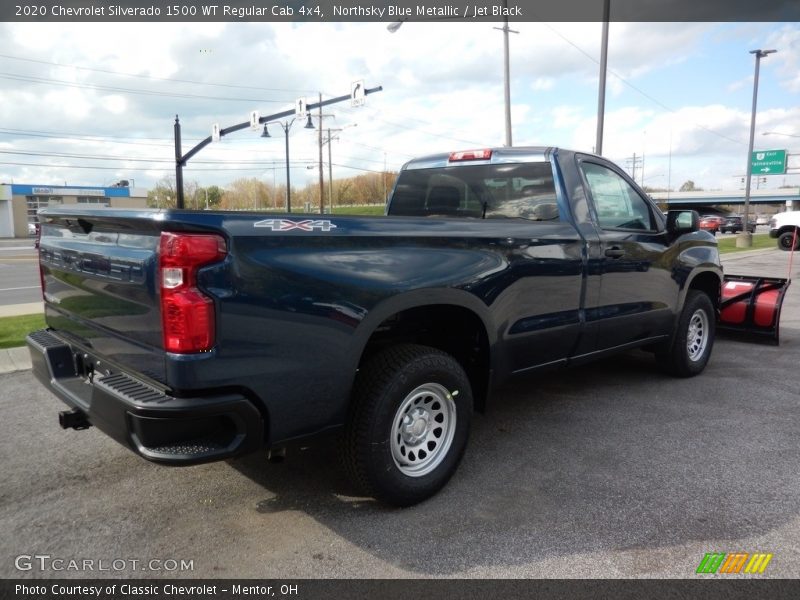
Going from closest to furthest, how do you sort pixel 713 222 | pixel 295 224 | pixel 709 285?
pixel 295 224, pixel 709 285, pixel 713 222

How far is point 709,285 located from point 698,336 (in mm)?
528

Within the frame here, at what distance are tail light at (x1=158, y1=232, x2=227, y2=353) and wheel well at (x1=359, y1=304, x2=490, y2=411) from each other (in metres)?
1.14

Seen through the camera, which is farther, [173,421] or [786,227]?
[786,227]

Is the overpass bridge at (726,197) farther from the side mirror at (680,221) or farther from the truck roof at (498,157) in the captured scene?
the truck roof at (498,157)

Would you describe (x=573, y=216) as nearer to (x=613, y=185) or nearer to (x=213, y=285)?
(x=613, y=185)

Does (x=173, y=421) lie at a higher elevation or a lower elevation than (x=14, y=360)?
higher

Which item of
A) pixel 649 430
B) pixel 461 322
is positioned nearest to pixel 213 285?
pixel 461 322

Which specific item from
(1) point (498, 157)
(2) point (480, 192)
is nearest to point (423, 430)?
(2) point (480, 192)

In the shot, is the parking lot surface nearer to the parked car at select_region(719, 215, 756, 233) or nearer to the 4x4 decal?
the 4x4 decal

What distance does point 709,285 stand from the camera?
5918 mm

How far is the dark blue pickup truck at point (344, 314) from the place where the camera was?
2.42 meters

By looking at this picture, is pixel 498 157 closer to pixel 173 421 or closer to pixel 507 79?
pixel 173 421

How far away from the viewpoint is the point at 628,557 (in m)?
2.73

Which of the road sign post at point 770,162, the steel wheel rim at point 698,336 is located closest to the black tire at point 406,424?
the steel wheel rim at point 698,336
